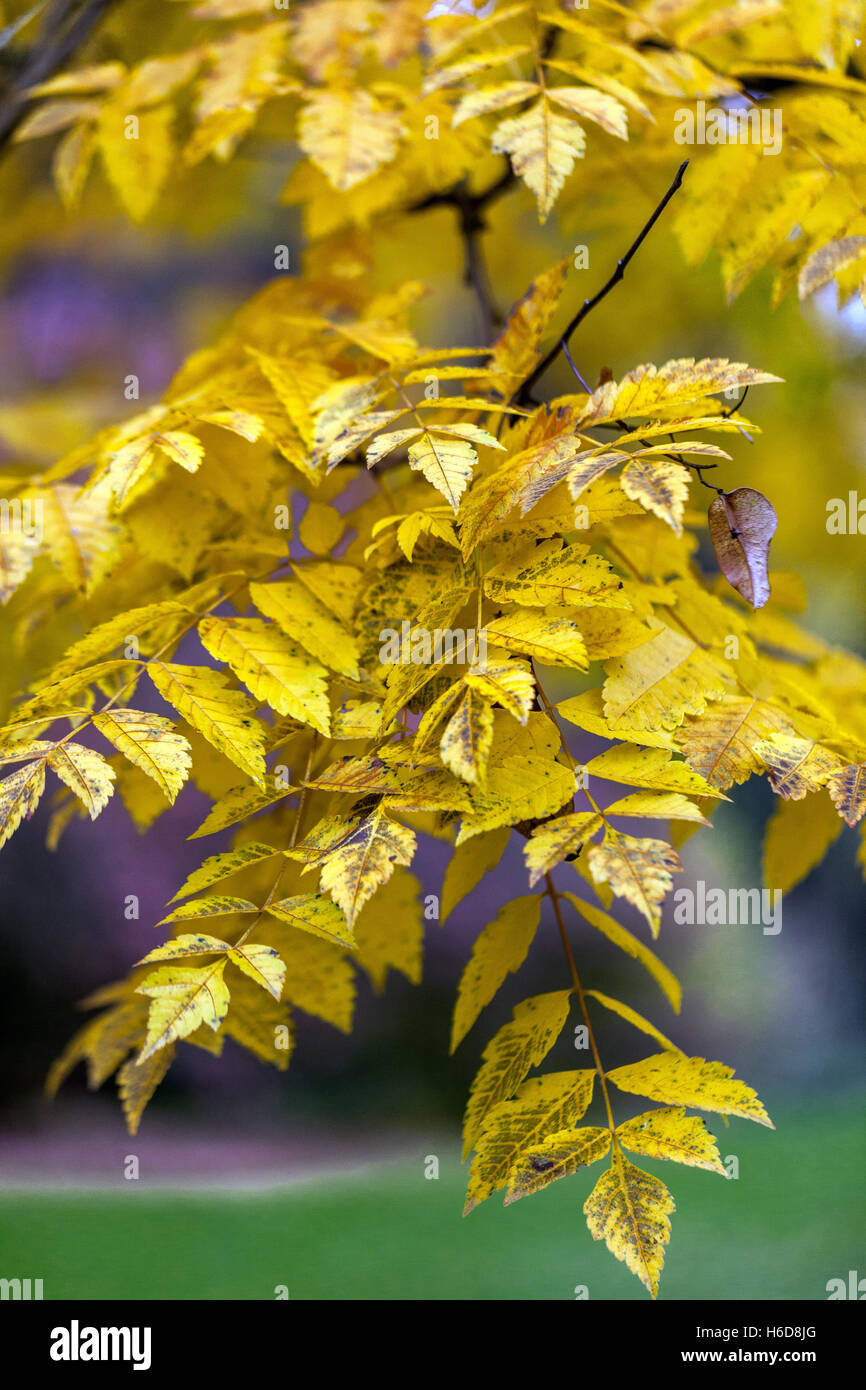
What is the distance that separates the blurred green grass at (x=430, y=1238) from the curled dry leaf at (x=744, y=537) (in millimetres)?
1071

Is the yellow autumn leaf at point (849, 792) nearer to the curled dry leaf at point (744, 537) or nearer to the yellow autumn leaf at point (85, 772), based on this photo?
the curled dry leaf at point (744, 537)

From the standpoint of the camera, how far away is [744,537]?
0.49 m

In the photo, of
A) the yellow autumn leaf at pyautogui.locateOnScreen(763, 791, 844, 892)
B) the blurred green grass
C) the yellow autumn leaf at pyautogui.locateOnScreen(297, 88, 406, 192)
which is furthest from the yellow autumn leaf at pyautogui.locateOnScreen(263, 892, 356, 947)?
the blurred green grass

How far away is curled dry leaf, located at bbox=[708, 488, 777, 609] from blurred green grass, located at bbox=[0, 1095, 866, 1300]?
1071 mm

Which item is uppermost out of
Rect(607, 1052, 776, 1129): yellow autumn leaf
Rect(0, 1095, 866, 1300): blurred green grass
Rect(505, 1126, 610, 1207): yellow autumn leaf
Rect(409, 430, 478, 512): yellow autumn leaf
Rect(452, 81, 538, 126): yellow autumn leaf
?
Rect(452, 81, 538, 126): yellow autumn leaf

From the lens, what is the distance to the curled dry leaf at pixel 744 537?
1.57 feet

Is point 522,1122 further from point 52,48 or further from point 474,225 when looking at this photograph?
point 52,48

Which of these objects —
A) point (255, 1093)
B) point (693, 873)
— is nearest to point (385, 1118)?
point (255, 1093)

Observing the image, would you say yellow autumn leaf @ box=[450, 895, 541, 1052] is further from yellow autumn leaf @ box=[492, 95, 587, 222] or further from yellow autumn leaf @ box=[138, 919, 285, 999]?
yellow autumn leaf @ box=[492, 95, 587, 222]

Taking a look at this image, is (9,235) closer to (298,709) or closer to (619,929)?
(298,709)

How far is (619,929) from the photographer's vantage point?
549 millimetres

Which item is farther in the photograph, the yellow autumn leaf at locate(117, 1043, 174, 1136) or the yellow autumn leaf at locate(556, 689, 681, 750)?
the yellow autumn leaf at locate(117, 1043, 174, 1136)

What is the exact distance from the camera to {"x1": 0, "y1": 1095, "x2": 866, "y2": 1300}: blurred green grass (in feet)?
4.24

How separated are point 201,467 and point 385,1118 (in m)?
1.67
